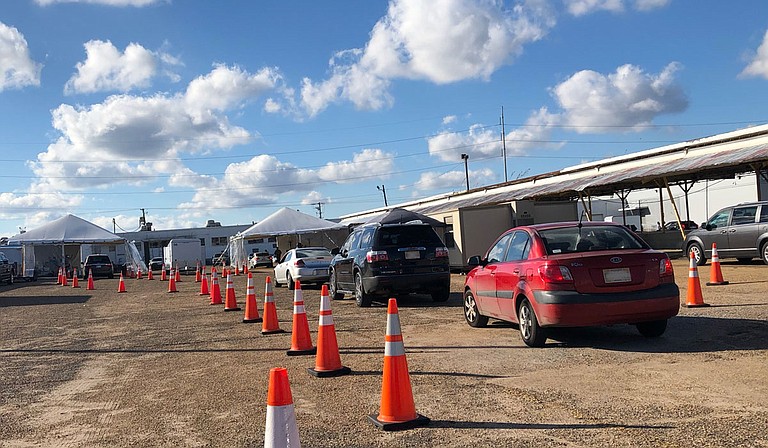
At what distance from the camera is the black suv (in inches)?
555

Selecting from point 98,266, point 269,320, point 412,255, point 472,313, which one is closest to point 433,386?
point 472,313

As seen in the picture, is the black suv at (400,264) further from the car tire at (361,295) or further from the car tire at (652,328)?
the car tire at (652,328)

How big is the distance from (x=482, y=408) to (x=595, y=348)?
2.90m

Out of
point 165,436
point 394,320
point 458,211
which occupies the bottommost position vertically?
point 165,436

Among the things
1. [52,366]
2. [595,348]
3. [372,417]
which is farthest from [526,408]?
[52,366]

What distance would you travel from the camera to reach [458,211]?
2452 centimetres

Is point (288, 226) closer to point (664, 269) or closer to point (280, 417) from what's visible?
point (664, 269)

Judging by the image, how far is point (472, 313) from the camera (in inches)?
410

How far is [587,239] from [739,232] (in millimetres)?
11887

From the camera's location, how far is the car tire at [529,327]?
26.4 ft

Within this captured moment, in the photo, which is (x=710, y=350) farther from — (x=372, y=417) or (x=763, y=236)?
(x=763, y=236)

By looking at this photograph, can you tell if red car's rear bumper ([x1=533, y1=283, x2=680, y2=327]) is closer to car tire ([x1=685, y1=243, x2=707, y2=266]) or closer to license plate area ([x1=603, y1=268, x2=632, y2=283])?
license plate area ([x1=603, y1=268, x2=632, y2=283])

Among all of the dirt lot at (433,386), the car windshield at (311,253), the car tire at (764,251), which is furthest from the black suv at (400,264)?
the car tire at (764,251)

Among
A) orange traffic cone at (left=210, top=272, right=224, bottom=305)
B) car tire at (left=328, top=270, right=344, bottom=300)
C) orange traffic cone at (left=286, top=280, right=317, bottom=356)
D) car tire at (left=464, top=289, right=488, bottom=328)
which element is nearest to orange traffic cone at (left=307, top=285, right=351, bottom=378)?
orange traffic cone at (left=286, top=280, right=317, bottom=356)
